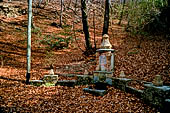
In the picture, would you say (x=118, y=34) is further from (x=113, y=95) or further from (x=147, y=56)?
(x=113, y=95)

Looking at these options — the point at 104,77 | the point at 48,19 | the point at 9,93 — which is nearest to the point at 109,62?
the point at 104,77

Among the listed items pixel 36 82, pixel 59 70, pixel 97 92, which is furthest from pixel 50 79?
pixel 97 92

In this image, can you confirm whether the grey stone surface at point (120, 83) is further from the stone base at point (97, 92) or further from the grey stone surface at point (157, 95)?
the grey stone surface at point (157, 95)

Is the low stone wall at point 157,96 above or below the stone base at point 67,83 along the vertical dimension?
above

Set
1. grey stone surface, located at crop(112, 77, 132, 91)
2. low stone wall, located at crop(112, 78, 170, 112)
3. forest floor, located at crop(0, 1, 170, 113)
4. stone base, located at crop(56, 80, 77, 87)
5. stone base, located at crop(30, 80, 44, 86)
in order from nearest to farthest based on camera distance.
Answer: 1. low stone wall, located at crop(112, 78, 170, 112)
2. forest floor, located at crop(0, 1, 170, 113)
3. grey stone surface, located at crop(112, 77, 132, 91)
4. stone base, located at crop(56, 80, 77, 87)
5. stone base, located at crop(30, 80, 44, 86)

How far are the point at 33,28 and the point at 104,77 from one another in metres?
18.1

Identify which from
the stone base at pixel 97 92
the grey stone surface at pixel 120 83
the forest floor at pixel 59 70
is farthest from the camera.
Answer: the grey stone surface at pixel 120 83

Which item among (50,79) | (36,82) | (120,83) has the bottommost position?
(36,82)

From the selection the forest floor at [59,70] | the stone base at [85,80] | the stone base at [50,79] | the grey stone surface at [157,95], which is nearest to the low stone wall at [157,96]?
the grey stone surface at [157,95]

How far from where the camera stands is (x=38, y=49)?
18422 mm

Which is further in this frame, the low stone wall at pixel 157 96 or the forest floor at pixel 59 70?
the forest floor at pixel 59 70

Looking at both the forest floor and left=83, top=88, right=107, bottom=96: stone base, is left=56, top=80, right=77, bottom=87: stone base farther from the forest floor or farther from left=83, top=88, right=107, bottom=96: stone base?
left=83, top=88, right=107, bottom=96: stone base

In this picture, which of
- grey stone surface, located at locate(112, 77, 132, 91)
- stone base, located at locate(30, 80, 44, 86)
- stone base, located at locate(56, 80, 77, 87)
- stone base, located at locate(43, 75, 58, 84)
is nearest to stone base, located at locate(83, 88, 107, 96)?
grey stone surface, located at locate(112, 77, 132, 91)

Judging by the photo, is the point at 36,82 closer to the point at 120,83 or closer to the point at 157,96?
the point at 120,83
